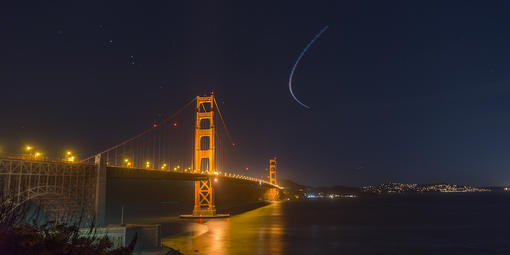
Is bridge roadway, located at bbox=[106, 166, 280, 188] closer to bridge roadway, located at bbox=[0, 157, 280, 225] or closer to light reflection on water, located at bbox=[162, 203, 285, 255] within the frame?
bridge roadway, located at bbox=[0, 157, 280, 225]

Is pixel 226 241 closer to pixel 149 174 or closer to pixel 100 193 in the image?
pixel 149 174

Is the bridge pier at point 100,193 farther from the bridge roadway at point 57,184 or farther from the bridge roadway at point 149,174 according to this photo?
the bridge roadway at point 149,174

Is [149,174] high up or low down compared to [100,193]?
up

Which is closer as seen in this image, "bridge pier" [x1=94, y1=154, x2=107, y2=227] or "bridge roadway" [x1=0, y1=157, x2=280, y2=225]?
"bridge roadway" [x1=0, y1=157, x2=280, y2=225]

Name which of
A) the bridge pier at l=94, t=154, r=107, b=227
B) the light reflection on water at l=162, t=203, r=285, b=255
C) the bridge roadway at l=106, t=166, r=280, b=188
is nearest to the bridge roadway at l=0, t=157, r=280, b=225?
the bridge pier at l=94, t=154, r=107, b=227

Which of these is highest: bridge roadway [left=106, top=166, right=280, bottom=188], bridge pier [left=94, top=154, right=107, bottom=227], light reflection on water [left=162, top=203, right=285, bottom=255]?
bridge roadway [left=106, top=166, right=280, bottom=188]

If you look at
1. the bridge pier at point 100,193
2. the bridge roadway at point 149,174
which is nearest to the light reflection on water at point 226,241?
the bridge pier at point 100,193

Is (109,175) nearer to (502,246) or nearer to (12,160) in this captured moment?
(12,160)

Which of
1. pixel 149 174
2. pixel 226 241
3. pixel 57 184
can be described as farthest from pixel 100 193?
pixel 149 174
